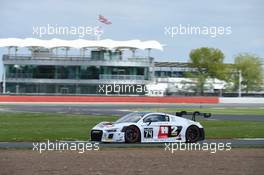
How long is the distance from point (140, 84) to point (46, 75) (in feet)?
39.9

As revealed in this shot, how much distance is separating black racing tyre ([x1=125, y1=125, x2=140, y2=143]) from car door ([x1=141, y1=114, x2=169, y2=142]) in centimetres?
21

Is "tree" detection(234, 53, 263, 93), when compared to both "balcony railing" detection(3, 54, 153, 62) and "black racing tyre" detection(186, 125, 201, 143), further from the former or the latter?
"black racing tyre" detection(186, 125, 201, 143)

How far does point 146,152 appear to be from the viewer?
17.5m

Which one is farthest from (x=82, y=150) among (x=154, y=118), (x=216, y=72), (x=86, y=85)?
(x=216, y=72)

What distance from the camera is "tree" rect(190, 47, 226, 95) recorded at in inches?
4109

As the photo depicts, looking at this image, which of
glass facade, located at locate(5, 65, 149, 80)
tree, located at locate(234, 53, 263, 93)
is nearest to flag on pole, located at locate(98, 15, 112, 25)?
glass facade, located at locate(5, 65, 149, 80)

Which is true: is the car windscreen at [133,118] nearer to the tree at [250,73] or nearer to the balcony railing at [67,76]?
the balcony railing at [67,76]

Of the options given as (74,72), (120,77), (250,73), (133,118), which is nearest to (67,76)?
(74,72)

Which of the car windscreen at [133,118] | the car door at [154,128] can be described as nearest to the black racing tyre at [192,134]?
the car door at [154,128]

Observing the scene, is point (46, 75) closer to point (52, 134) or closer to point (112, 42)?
Result: point (112, 42)

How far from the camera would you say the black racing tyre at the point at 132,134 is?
67.6 ft

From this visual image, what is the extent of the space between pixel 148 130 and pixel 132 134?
0.57 meters

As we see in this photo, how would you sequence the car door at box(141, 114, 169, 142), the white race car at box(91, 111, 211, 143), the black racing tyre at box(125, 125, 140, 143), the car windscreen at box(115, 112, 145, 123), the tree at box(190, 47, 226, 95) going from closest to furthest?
the white race car at box(91, 111, 211, 143) → the black racing tyre at box(125, 125, 140, 143) → the car door at box(141, 114, 169, 142) → the car windscreen at box(115, 112, 145, 123) → the tree at box(190, 47, 226, 95)

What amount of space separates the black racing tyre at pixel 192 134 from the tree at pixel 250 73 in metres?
88.6
